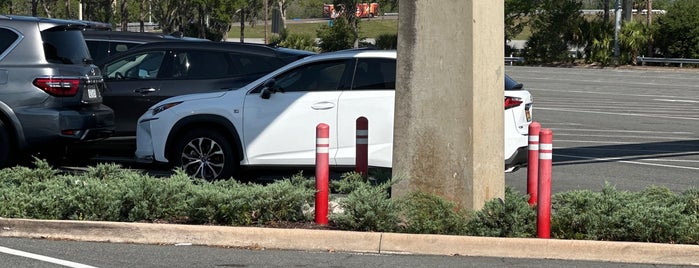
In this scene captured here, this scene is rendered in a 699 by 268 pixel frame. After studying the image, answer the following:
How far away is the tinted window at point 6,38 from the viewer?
1320 cm

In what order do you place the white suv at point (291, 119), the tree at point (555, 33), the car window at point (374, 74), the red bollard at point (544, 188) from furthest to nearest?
the tree at point (555, 33), the car window at point (374, 74), the white suv at point (291, 119), the red bollard at point (544, 188)

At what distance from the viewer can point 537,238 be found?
9172 millimetres

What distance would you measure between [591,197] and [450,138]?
1316 mm

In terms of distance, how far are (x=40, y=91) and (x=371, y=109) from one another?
3.74m

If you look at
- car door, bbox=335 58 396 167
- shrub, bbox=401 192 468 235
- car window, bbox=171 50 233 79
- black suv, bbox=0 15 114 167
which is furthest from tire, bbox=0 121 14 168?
shrub, bbox=401 192 468 235

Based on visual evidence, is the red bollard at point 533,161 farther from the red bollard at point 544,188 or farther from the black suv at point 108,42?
the black suv at point 108,42

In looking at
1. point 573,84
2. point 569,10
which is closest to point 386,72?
point 573,84

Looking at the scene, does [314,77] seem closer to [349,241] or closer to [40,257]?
[349,241]

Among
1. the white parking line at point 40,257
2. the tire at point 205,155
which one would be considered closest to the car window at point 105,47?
the tire at point 205,155

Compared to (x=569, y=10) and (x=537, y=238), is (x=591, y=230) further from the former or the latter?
(x=569, y=10)

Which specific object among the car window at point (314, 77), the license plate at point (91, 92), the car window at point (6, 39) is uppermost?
the car window at point (6, 39)

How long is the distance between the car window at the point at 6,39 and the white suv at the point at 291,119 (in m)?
1.78

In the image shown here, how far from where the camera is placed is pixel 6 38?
13297mm

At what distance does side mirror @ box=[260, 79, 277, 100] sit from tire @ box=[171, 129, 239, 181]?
28.6 inches
